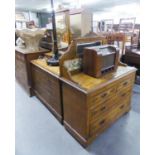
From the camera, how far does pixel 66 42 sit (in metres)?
2.59

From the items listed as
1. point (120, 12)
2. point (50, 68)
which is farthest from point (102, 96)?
point (120, 12)

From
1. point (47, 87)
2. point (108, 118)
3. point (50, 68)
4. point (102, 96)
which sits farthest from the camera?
point (47, 87)

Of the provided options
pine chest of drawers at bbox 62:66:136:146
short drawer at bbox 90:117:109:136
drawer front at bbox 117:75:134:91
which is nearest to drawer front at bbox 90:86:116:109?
pine chest of drawers at bbox 62:66:136:146

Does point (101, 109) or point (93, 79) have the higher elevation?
point (93, 79)

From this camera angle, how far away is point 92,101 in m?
1.49

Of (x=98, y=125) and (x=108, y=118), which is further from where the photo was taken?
(x=108, y=118)

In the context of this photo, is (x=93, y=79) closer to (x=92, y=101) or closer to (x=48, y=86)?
(x=92, y=101)

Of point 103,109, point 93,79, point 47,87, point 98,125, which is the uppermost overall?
point 93,79

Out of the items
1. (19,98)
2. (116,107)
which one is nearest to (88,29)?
(116,107)

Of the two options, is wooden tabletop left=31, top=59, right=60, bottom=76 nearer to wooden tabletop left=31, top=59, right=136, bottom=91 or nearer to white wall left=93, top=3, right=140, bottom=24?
wooden tabletop left=31, top=59, right=136, bottom=91

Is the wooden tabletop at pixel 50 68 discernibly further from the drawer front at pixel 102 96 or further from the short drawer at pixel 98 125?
the short drawer at pixel 98 125

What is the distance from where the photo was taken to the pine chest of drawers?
59.1 inches

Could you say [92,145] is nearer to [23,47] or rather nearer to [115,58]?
[115,58]
